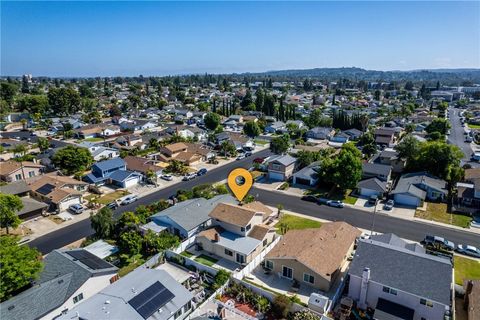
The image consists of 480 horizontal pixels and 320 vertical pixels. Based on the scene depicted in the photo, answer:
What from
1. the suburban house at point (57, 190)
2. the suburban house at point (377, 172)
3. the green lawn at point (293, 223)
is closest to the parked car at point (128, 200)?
the suburban house at point (57, 190)

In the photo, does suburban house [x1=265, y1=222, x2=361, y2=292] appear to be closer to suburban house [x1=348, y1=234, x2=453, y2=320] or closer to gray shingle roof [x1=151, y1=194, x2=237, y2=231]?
suburban house [x1=348, y1=234, x2=453, y2=320]

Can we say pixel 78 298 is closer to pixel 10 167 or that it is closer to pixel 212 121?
pixel 10 167

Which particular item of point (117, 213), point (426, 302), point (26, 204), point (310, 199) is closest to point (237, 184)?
point (310, 199)

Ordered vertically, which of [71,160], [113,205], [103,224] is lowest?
[113,205]

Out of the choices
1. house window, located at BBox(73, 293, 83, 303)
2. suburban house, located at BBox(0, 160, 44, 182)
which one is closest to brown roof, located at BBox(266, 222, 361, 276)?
house window, located at BBox(73, 293, 83, 303)

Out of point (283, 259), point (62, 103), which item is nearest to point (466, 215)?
point (283, 259)

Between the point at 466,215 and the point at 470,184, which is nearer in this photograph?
the point at 466,215

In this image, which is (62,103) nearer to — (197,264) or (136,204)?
(136,204)
